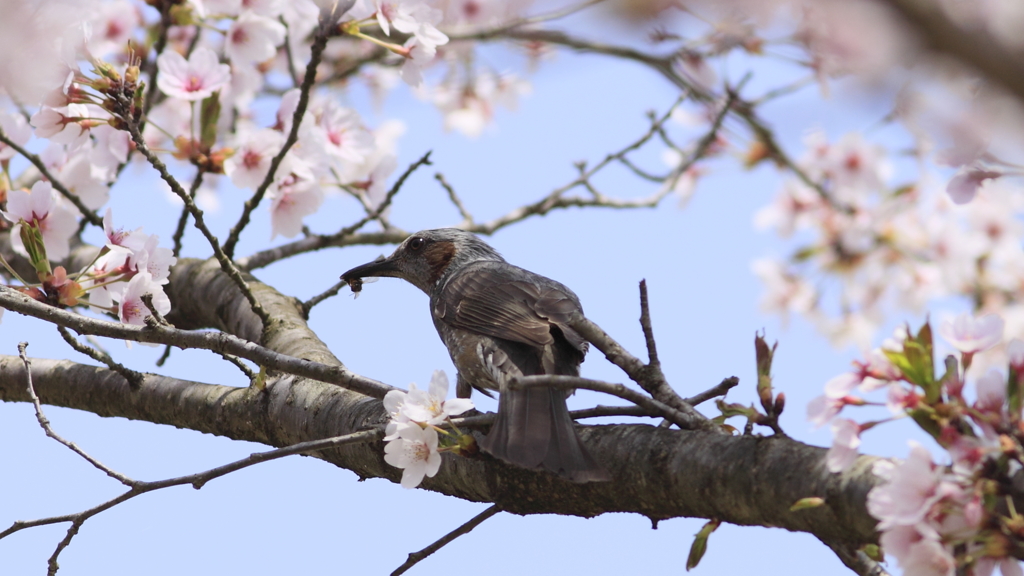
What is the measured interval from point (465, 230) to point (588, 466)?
2.99 m

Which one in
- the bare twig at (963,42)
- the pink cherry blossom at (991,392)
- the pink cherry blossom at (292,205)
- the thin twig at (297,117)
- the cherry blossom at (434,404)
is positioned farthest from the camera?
the pink cherry blossom at (292,205)

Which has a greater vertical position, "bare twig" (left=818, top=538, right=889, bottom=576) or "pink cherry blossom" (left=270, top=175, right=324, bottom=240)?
"pink cherry blossom" (left=270, top=175, right=324, bottom=240)

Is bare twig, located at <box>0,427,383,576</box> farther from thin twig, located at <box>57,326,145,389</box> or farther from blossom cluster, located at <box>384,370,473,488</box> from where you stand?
thin twig, located at <box>57,326,145,389</box>

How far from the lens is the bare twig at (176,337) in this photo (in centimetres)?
261

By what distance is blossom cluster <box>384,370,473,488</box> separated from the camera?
241 centimetres

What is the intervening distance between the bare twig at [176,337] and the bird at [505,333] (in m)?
0.57

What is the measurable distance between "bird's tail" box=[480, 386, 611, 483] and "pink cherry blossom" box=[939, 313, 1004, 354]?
89 centimetres

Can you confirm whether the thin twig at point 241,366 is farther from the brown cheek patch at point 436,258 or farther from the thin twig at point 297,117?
the brown cheek patch at point 436,258

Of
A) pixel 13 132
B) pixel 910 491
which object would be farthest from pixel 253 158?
pixel 910 491

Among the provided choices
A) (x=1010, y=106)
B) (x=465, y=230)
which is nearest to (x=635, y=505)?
(x=1010, y=106)

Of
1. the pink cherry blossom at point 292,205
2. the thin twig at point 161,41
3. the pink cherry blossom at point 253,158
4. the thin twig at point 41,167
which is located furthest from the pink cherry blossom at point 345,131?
the thin twig at point 41,167

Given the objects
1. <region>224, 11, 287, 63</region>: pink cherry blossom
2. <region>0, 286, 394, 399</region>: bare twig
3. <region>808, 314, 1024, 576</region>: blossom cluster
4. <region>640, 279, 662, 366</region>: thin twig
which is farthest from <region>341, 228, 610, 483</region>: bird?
<region>224, 11, 287, 63</region>: pink cherry blossom

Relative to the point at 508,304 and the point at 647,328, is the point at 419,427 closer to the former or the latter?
the point at 647,328

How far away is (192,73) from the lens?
3.84 m
